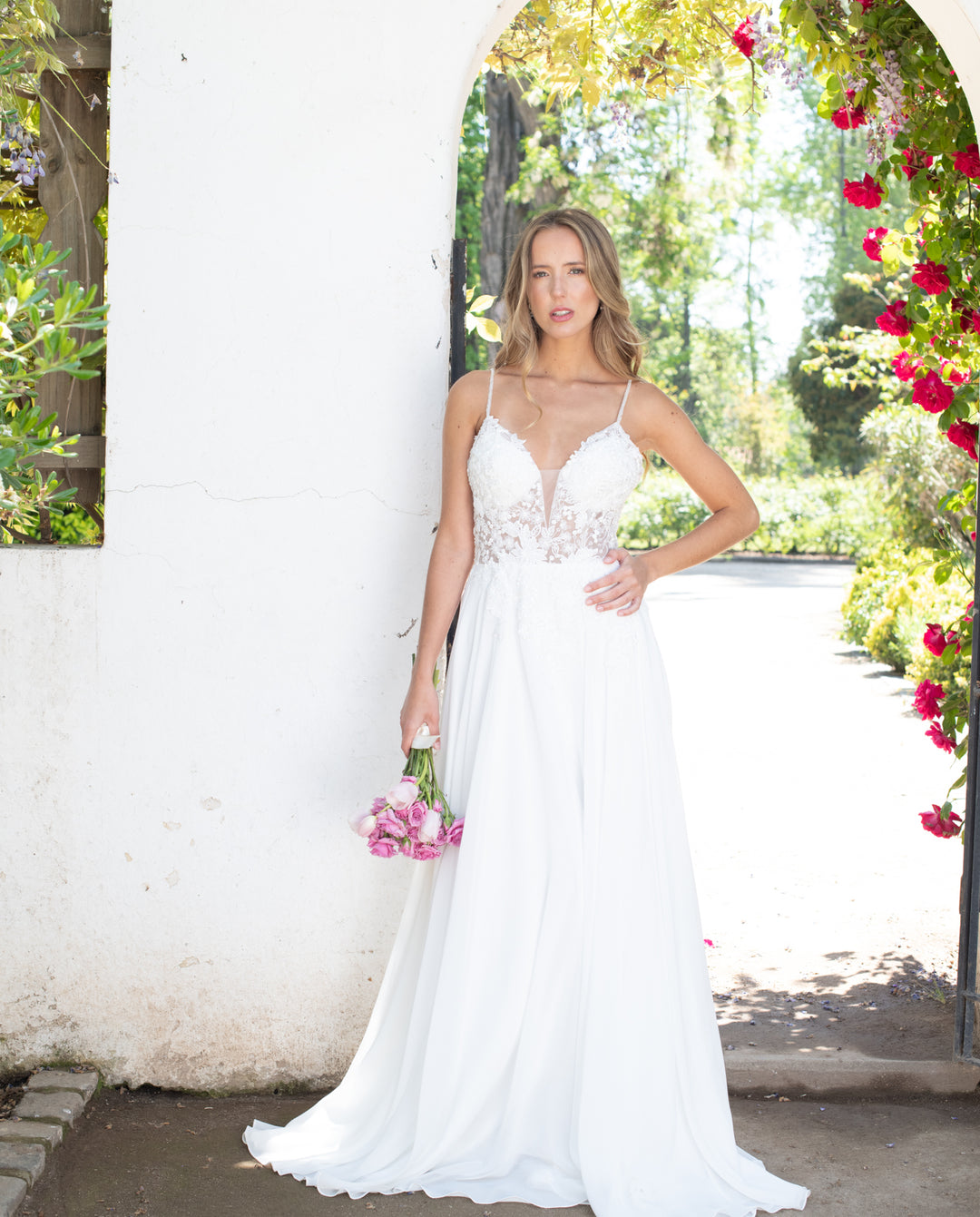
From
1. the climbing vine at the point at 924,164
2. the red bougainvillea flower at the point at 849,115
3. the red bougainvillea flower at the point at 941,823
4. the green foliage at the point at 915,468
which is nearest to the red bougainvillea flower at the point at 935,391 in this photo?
the climbing vine at the point at 924,164

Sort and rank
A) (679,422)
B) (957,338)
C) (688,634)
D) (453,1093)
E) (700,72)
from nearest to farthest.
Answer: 1. (453,1093)
2. (679,422)
3. (957,338)
4. (700,72)
5. (688,634)

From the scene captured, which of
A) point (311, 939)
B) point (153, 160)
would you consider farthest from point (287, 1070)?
point (153, 160)

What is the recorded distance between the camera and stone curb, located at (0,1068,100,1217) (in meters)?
2.55

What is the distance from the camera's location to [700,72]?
4.57m

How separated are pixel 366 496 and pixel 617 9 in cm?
230

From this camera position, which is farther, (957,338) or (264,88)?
(957,338)

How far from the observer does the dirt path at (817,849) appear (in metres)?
3.82

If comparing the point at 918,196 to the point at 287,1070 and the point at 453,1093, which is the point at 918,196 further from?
the point at 287,1070

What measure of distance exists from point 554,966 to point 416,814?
479 mm

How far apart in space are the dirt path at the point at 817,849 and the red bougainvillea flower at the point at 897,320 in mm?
2183

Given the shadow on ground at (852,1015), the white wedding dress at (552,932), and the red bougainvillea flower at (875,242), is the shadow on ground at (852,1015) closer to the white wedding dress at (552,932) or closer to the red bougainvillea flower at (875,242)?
the white wedding dress at (552,932)

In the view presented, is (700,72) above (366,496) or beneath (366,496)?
above

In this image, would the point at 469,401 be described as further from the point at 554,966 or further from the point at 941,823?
the point at 941,823

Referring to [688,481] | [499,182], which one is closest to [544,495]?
[688,481]
